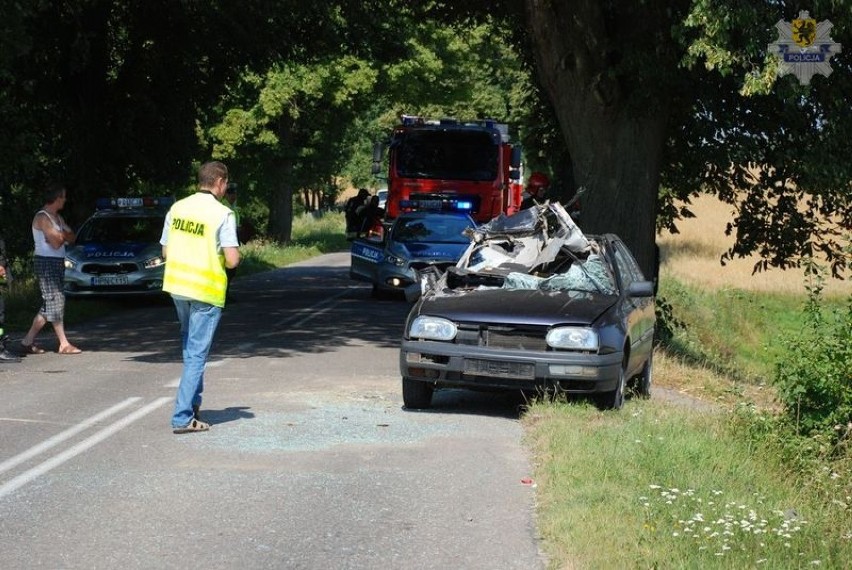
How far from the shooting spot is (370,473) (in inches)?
340

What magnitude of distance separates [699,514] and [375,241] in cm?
1831

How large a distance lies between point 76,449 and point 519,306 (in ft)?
12.2

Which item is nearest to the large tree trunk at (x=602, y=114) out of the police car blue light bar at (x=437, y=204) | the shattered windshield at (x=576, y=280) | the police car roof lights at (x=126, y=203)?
the shattered windshield at (x=576, y=280)

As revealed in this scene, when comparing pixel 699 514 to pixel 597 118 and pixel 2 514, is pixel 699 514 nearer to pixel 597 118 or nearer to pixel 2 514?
pixel 2 514

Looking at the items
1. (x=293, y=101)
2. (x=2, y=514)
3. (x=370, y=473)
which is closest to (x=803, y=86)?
(x=370, y=473)

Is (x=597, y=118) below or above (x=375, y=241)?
above

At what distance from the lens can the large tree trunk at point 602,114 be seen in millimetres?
17375

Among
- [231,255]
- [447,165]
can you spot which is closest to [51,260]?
[231,255]

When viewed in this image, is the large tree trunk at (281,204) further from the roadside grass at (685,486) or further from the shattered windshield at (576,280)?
the shattered windshield at (576,280)

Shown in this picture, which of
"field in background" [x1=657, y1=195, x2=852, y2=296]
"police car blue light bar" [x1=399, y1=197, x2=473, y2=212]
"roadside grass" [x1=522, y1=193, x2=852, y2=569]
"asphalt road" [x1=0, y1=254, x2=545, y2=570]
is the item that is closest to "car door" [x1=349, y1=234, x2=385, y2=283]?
"police car blue light bar" [x1=399, y1=197, x2=473, y2=212]

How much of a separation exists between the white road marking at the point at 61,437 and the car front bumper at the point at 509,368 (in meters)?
Answer: 2.40

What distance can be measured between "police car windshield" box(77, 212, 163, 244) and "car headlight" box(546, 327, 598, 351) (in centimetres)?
1441

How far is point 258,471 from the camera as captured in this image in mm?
8672

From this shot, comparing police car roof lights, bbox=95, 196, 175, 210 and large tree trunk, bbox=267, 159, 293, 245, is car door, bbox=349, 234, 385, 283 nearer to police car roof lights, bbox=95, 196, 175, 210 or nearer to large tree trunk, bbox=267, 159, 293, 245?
police car roof lights, bbox=95, 196, 175, 210
